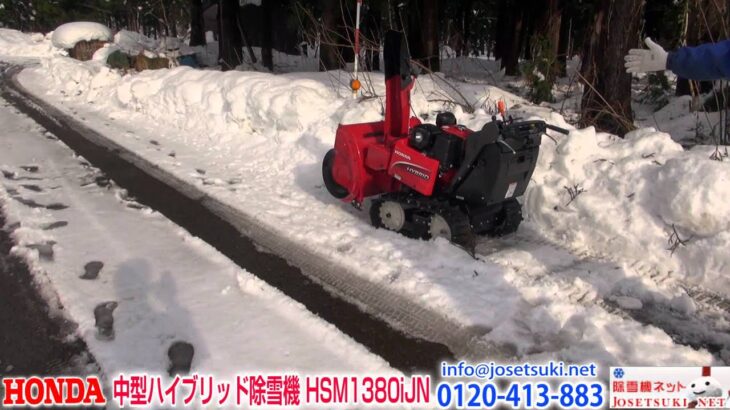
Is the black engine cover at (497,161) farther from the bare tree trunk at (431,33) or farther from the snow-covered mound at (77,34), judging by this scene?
the snow-covered mound at (77,34)

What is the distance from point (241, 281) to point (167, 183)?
2762mm

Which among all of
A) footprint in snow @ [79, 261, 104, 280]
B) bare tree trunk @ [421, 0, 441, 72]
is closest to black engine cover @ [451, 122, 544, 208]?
footprint in snow @ [79, 261, 104, 280]

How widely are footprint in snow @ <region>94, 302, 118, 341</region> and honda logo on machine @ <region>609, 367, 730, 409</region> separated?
282 centimetres

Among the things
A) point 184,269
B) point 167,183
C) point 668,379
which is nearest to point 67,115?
point 167,183

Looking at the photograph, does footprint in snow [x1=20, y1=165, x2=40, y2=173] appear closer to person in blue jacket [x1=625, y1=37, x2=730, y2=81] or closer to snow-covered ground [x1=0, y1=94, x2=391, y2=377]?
snow-covered ground [x1=0, y1=94, x2=391, y2=377]

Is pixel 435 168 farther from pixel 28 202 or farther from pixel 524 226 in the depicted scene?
pixel 28 202

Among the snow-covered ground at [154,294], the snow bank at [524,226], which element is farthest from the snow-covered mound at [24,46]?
the snow-covered ground at [154,294]

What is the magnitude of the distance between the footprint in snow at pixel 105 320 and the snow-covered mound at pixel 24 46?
23.9 metres

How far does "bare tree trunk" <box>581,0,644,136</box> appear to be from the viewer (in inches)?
266

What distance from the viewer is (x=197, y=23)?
20.6 metres

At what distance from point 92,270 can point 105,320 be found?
779 millimetres

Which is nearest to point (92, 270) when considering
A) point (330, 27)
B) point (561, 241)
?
point (561, 241)

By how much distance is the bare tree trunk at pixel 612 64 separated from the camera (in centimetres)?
675

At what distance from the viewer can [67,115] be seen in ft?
31.6
